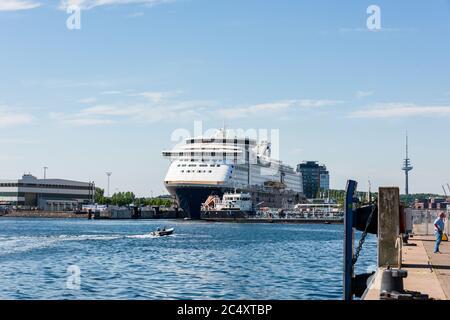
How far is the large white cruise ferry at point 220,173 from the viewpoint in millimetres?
145500

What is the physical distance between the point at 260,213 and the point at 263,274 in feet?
407

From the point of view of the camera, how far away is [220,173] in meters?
150

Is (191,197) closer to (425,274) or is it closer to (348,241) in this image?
(348,241)

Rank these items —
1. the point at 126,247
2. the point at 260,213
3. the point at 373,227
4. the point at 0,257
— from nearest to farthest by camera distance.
Result: the point at 373,227
the point at 0,257
the point at 126,247
the point at 260,213

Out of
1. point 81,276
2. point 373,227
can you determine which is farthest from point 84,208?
point 373,227

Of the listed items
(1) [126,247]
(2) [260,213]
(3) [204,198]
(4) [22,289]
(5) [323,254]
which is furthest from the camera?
(2) [260,213]

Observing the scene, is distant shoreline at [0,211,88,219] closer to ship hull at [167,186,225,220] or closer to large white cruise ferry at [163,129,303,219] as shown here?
large white cruise ferry at [163,129,303,219]

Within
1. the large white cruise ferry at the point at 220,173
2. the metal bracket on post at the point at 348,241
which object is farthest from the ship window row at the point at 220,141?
the metal bracket on post at the point at 348,241

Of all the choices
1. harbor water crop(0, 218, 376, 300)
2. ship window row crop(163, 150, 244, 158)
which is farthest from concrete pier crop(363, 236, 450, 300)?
ship window row crop(163, 150, 244, 158)

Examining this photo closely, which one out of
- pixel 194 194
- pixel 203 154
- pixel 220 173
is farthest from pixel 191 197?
pixel 203 154

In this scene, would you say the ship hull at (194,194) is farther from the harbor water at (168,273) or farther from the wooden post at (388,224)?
the wooden post at (388,224)

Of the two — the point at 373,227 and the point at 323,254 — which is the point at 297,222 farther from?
the point at 373,227

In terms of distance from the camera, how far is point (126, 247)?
57.2 m

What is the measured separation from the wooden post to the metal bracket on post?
1413 mm
